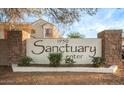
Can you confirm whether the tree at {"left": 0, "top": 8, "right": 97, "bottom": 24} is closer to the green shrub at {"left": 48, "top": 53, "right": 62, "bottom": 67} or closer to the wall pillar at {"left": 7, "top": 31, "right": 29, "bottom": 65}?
the wall pillar at {"left": 7, "top": 31, "right": 29, "bottom": 65}

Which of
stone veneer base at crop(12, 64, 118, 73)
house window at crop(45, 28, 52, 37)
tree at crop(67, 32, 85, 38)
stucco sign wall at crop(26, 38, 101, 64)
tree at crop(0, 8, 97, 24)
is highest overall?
tree at crop(0, 8, 97, 24)

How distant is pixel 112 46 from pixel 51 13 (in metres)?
1.72

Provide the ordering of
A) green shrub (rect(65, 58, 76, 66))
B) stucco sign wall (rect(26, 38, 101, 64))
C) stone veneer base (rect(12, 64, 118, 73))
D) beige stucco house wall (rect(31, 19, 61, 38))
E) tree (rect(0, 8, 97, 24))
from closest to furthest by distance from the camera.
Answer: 1. tree (rect(0, 8, 97, 24))
2. beige stucco house wall (rect(31, 19, 61, 38))
3. stone veneer base (rect(12, 64, 118, 73))
4. green shrub (rect(65, 58, 76, 66))
5. stucco sign wall (rect(26, 38, 101, 64))

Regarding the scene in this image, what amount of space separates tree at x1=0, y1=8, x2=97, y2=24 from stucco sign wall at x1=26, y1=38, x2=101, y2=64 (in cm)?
53

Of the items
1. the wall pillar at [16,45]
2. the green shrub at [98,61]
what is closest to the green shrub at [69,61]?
the green shrub at [98,61]

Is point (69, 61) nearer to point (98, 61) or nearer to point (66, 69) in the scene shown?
point (66, 69)

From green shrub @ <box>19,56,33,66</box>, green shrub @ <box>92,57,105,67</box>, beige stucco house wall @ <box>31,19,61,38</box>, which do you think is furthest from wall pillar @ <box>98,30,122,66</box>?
green shrub @ <box>19,56,33,66</box>

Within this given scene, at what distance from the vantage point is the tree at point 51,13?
329 inches

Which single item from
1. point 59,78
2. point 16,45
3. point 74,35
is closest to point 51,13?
point 74,35

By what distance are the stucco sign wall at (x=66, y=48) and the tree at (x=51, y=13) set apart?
0.53 meters

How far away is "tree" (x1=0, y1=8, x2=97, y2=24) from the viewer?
836 cm

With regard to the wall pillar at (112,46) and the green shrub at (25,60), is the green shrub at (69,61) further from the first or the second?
the green shrub at (25,60)
